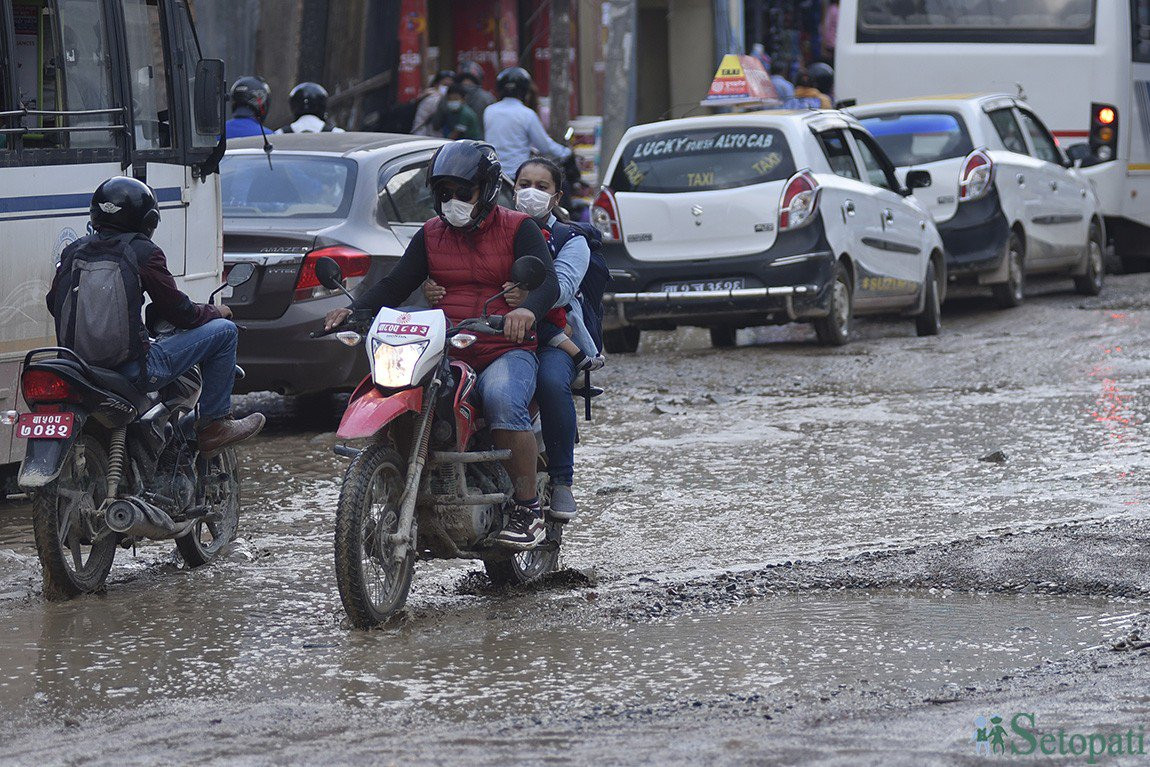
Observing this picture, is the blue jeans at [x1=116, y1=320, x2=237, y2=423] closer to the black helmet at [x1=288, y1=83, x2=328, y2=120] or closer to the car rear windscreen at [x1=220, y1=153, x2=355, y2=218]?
the car rear windscreen at [x1=220, y1=153, x2=355, y2=218]

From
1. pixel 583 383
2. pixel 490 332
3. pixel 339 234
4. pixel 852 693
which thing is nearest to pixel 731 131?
pixel 339 234

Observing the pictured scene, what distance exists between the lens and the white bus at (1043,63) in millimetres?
19922

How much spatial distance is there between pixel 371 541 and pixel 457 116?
14.4m

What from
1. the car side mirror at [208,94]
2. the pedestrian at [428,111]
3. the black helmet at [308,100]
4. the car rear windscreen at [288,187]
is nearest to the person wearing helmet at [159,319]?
the car side mirror at [208,94]

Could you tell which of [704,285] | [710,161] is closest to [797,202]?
[710,161]

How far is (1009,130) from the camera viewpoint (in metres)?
17.1

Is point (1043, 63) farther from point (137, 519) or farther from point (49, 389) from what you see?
point (49, 389)

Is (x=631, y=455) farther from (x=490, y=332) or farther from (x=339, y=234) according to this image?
(x=490, y=332)

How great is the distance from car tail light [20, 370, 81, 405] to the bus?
1.46 metres

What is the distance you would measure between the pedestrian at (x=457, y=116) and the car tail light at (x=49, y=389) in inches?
509

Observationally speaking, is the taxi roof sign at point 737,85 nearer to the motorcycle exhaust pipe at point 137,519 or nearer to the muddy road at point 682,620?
the muddy road at point 682,620

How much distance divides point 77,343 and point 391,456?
1330 mm

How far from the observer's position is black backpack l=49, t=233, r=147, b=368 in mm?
6734

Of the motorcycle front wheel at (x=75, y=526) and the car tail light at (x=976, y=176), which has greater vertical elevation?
the car tail light at (x=976, y=176)
